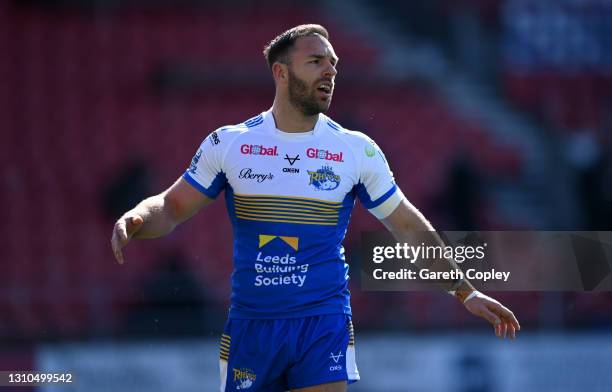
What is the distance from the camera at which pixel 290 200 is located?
17.8ft

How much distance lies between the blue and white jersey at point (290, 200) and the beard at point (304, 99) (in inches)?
4.4

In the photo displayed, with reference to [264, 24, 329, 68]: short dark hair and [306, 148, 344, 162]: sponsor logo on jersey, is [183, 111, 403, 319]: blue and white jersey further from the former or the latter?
[264, 24, 329, 68]: short dark hair

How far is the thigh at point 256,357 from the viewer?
17.6ft

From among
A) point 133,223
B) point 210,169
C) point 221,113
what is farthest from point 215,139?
point 221,113

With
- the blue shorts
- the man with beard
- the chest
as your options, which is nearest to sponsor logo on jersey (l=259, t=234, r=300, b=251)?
the man with beard

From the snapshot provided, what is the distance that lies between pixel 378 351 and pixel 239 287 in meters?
4.86

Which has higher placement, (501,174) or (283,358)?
(501,174)

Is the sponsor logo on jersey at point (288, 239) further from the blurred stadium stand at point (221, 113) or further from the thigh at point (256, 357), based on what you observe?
the blurred stadium stand at point (221, 113)

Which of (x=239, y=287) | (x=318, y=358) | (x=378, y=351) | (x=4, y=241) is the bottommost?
(x=318, y=358)

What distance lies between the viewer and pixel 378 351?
33.3 ft

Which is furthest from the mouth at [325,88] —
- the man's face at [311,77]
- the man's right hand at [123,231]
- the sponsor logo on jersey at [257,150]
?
the man's right hand at [123,231]

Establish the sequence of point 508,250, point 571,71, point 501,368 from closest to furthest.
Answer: point 508,250
point 501,368
point 571,71

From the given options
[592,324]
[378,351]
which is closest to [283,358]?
[378,351]

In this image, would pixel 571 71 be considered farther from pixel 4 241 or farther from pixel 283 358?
pixel 283 358
